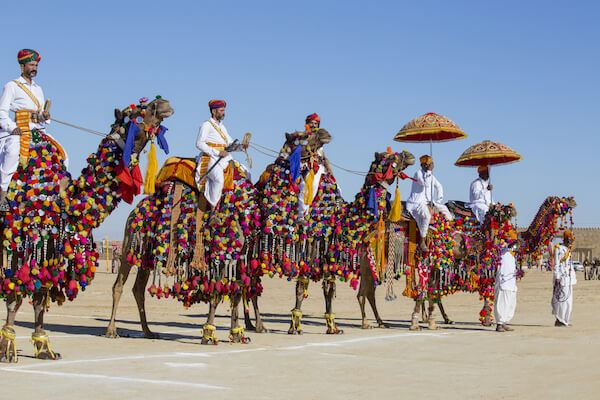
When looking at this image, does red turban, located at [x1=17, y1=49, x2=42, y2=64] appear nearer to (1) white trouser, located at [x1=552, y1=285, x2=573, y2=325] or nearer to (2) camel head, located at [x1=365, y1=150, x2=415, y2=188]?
(2) camel head, located at [x1=365, y1=150, x2=415, y2=188]

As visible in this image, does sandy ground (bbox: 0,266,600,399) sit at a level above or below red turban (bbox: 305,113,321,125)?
below

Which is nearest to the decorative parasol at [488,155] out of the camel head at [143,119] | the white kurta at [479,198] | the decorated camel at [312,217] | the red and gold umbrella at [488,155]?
the red and gold umbrella at [488,155]

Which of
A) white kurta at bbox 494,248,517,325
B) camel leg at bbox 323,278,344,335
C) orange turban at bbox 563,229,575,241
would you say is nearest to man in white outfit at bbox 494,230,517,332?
white kurta at bbox 494,248,517,325

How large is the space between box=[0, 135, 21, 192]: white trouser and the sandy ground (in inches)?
85.6

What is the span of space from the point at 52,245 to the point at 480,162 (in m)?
11.2

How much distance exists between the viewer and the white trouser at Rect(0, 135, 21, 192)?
29.7 ft

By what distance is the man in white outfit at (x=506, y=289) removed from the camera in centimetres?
1545

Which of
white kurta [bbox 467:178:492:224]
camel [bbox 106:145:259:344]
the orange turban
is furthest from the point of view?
white kurta [bbox 467:178:492:224]

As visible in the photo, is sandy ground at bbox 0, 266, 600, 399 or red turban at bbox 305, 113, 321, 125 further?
red turban at bbox 305, 113, 321, 125

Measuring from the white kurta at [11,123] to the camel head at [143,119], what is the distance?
906mm

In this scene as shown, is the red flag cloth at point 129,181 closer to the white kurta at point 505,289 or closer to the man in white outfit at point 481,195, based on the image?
the white kurta at point 505,289

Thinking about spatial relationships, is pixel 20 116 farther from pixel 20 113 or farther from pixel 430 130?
pixel 430 130

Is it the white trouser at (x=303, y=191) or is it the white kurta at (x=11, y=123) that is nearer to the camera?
the white kurta at (x=11, y=123)

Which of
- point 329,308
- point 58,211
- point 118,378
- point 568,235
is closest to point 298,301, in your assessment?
point 329,308
